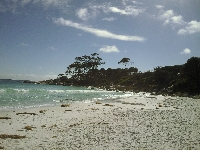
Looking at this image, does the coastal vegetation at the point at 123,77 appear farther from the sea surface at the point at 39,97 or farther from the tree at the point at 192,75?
the sea surface at the point at 39,97

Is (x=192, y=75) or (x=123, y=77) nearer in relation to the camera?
(x=192, y=75)

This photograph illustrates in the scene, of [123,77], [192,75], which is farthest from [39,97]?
[123,77]

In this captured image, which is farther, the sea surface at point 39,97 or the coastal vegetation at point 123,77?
the coastal vegetation at point 123,77

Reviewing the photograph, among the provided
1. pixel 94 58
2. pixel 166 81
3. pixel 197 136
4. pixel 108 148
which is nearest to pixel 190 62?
pixel 166 81

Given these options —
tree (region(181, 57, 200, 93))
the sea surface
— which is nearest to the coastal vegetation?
tree (region(181, 57, 200, 93))

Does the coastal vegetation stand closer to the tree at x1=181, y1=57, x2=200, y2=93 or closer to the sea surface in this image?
the tree at x1=181, y1=57, x2=200, y2=93

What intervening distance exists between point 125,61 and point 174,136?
354 feet

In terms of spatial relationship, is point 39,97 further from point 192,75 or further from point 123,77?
point 123,77

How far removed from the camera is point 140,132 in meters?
8.43

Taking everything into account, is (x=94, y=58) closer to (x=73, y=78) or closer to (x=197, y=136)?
A: (x=73, y=78)

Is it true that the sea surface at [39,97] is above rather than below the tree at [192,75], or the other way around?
below

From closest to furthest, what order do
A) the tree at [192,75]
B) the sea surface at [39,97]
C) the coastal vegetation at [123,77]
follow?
1. the sea surface at [39,97]
2. the tree at [192,75]
3. the coastal vegetation at [123,77]

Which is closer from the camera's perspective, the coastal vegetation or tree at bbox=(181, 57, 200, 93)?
tree at bbox=(181, 57, 200, 93)

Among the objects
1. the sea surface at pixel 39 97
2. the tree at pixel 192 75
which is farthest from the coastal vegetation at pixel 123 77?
the sea surface at pixel 39 97
